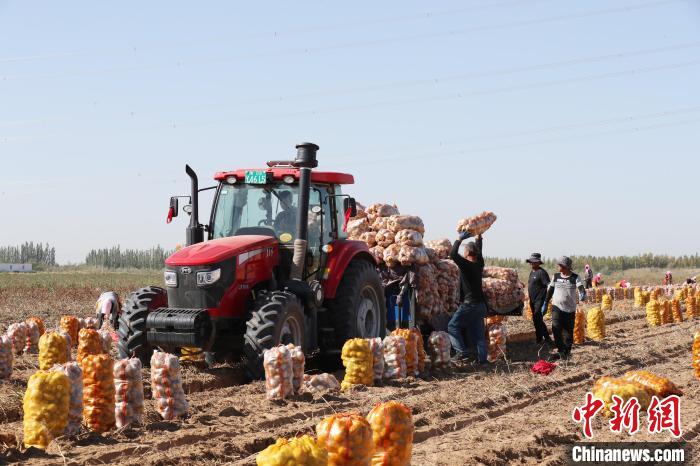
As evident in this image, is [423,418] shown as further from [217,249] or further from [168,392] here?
[217,249]

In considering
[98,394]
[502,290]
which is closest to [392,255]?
[502,290]

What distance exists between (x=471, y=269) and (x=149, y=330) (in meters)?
4.46

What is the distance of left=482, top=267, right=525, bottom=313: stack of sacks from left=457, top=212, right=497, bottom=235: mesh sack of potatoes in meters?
1.84

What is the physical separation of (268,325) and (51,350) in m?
2.58

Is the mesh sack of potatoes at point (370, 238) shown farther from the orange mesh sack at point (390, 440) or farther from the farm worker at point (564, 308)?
the orange mesh sack at point (390, 440)

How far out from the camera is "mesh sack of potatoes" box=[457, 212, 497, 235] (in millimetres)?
12125

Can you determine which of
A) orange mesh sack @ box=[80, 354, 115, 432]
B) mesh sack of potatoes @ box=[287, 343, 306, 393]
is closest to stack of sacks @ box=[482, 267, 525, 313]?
mesh sack of potatoes @ box=[287, 343, 306, 393]

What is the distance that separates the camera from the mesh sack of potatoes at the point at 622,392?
8298 mm

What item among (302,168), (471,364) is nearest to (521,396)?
(471,364)

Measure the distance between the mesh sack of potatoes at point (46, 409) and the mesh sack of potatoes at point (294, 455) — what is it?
2.66 meters

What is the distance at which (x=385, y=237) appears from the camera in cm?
1284

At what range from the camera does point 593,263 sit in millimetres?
63344

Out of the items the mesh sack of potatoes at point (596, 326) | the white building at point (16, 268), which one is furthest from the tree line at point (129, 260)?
the mesh sack of potatoes at point (596, 326)

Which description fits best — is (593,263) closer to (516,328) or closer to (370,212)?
(516,328)
